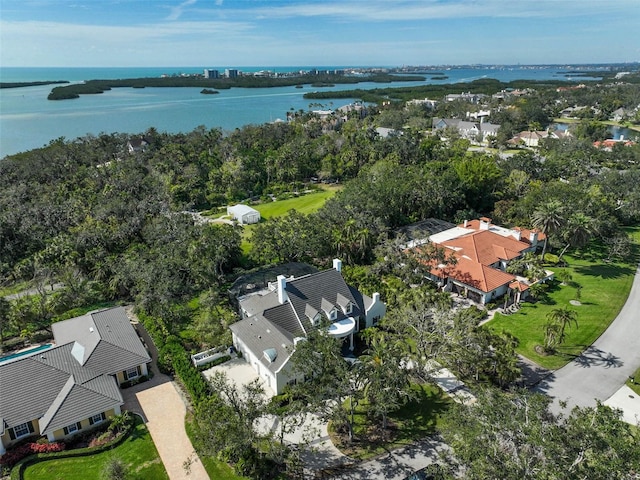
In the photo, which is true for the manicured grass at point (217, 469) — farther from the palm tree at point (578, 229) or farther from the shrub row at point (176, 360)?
the palm tree at point (578, 229)

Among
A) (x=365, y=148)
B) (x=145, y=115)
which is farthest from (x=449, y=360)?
(x=145, y=115)

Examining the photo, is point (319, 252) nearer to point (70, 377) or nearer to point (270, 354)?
point (270, 354)

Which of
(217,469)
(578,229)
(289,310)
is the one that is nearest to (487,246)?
(578,229)

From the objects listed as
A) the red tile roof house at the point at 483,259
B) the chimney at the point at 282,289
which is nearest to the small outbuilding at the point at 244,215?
the red tile roof house at the point at 483,259

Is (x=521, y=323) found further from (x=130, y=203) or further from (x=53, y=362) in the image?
(x=130, y=203)

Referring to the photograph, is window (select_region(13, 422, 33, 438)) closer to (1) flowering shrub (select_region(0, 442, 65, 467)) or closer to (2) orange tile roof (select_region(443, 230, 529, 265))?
(1) flowering shrub (select_region(0, 442, 65, 467))

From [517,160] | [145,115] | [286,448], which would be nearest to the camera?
[286,448]
